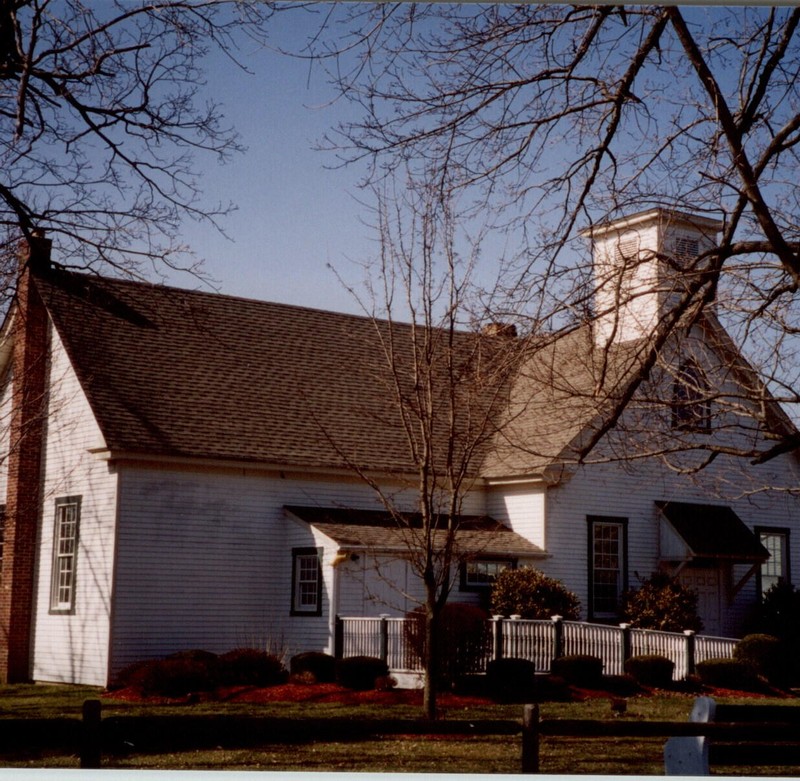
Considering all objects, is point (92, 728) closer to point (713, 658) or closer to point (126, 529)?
point (126, 529)

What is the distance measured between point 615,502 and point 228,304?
22.1ft

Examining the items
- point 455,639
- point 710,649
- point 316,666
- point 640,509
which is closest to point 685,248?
point 455,639

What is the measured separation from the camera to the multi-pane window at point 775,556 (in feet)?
64.3

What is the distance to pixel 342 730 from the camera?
7.52 meters

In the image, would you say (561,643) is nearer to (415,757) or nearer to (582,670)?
(582,670)

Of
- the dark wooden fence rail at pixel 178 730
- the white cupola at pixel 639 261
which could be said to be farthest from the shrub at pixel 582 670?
the dark wooden fence rail at pixel 178 730

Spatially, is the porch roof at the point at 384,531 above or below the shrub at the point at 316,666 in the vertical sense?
above

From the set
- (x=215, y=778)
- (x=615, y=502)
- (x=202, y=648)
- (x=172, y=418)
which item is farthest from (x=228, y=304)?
(x=215, y=778)

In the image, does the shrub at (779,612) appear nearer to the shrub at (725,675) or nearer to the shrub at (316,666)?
the shrub at (725,675)

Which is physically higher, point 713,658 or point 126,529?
point 126,529

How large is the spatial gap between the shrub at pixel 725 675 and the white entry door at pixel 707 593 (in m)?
3.81

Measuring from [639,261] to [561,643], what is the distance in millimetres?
8534

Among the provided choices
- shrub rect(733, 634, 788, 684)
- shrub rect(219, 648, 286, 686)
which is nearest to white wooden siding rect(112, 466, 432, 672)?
shrub rect(219, 648, 286, 686)

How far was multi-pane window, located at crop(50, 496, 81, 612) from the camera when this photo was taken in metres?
16.1
